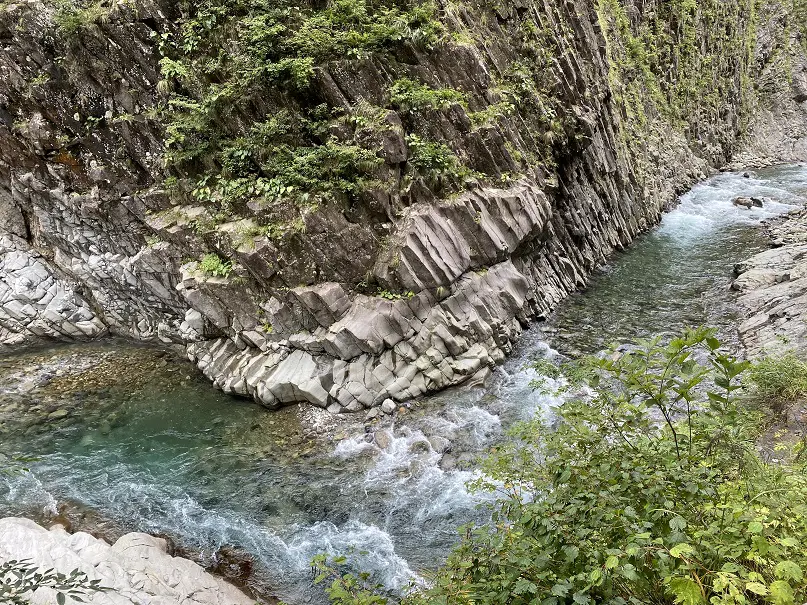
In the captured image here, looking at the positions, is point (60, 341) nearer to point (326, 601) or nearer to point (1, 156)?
point (1, 156)

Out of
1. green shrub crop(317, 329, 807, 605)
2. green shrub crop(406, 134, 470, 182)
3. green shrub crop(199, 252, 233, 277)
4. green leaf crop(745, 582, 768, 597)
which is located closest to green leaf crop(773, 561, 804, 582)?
green shrub crop(317, 329, 807, 605)

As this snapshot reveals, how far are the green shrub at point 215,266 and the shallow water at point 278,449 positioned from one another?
3572mm

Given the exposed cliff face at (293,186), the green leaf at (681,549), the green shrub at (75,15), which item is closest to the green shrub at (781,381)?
the exposed cliff face at (293,186)

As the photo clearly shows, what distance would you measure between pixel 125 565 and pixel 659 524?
844 cm

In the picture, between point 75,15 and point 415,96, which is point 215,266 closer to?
point 415,96

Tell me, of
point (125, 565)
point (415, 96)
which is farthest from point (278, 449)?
point (415, 96)

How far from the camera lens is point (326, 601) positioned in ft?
28.0

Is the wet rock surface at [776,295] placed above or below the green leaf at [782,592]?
below

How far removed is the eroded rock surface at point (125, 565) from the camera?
25.9 ft

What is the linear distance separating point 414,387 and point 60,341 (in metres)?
13.6

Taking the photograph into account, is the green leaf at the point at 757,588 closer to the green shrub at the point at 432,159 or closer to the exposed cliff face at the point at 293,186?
the exposed cliff face at the point at 293,186

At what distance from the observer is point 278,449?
12.5 metres

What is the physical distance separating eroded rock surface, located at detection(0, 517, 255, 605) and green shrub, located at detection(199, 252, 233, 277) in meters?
7.44

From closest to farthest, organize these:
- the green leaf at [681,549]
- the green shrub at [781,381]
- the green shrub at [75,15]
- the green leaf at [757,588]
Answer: the green leaf at [757,588] < the green leaf at [681,549] < the green shrub at [781,381] < the green shrub at [75,15]
